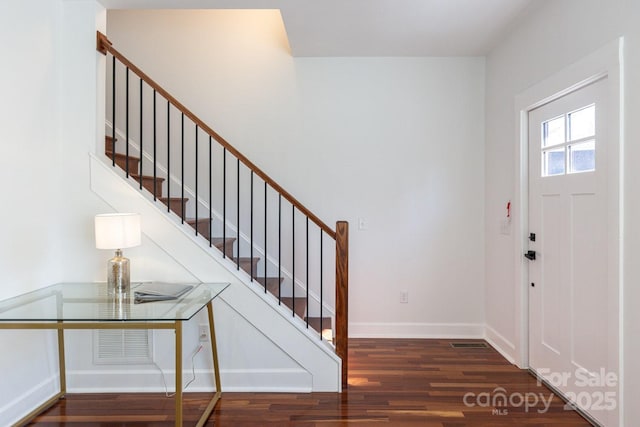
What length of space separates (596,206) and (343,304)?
1603 mm

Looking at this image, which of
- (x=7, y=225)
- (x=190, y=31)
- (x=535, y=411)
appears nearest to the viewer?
(x=7, y=225)

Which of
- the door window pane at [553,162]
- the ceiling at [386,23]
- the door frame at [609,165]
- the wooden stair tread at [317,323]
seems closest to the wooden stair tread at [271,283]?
the wooden stair tread at [317,323]

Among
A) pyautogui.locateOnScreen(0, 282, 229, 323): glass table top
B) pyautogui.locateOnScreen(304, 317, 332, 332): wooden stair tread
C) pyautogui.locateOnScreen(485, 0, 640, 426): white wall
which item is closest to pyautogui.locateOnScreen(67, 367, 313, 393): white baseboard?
pyautogui.locateOnScreen(0, 282, 229, 323): glass table top

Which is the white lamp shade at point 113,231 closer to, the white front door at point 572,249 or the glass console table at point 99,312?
the glass console table at point 99,312

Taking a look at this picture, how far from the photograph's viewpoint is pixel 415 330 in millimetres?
3883

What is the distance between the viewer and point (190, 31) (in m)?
3.81

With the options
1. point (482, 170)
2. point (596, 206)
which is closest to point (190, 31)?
point (482, 170)

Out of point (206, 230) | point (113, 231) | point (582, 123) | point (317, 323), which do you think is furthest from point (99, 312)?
point (582, 123)

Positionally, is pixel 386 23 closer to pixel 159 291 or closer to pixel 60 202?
pixel 159 291

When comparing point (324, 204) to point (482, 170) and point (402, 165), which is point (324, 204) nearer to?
point (402, 165)

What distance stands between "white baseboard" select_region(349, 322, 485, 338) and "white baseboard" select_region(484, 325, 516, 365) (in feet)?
0.39

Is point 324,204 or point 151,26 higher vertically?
point 151,26

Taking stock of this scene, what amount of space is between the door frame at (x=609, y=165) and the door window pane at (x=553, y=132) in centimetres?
15

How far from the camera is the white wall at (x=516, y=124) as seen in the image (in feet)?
6.63
